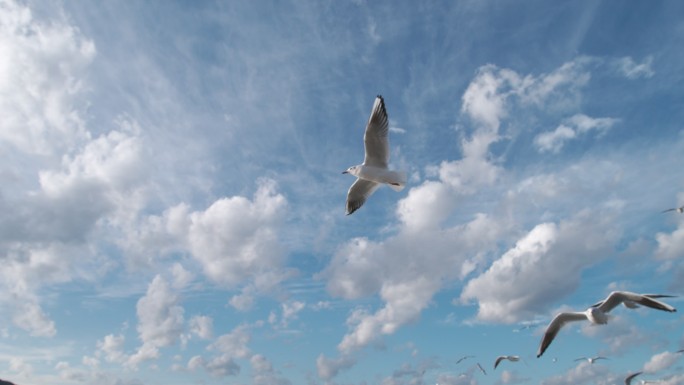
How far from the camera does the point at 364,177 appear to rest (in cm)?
2314

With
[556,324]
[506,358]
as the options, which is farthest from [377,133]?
[506,358]

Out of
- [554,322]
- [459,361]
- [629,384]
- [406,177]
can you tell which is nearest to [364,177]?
[406,177]

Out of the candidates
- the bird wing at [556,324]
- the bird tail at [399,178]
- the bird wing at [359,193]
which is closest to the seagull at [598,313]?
the bird wing at [556,324]

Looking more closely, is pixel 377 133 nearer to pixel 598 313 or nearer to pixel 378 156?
pixel 378 156

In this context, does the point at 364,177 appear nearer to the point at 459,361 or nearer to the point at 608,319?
the point at 608,319

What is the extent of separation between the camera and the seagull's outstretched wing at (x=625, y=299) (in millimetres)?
16438

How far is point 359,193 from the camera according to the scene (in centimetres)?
2541

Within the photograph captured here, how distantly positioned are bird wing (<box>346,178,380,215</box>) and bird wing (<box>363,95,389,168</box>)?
8.41ft

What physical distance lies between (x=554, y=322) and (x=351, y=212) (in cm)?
1080

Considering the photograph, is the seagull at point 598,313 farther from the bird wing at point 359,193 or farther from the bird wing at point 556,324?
the bird wing at point 359,193

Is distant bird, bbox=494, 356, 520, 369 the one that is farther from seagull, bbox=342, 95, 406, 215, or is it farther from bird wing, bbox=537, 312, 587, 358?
seagull, bbox=342, 95, 406, 215

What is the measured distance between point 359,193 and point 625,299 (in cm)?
1236

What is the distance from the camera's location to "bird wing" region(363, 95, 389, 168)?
848 inches

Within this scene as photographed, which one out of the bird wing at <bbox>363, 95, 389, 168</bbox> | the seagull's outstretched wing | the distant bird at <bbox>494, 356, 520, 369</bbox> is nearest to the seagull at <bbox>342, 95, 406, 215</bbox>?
the bird wing at <bbox>363, 95, 389, 168</bbox>
